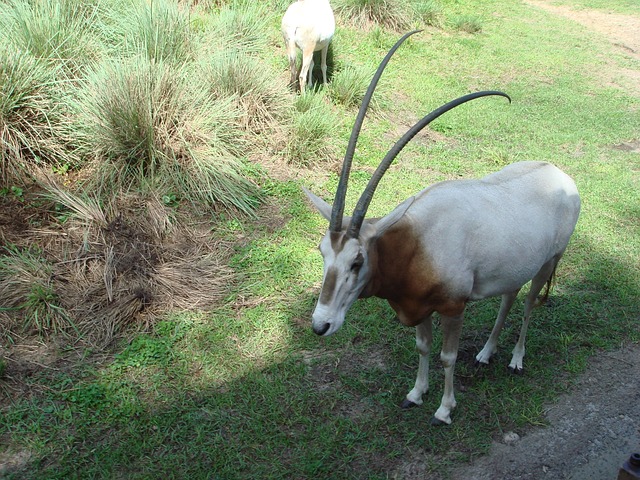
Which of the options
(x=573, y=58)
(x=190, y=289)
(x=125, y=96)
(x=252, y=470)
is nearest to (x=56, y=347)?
(x=190, y=289)

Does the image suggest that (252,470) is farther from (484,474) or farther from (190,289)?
(190,289)

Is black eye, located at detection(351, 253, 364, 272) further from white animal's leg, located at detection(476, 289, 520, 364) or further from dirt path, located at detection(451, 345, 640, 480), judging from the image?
white animal's leg, located at detection(476, 289, 520, 364)

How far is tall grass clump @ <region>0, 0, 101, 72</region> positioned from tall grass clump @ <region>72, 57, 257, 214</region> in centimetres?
37

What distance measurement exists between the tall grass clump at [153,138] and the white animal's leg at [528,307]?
284cm

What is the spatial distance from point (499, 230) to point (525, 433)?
1.41 m

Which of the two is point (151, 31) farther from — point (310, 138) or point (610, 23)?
point (610, 23)

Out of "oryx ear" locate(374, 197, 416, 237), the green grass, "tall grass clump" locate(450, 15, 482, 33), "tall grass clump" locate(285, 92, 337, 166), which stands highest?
"tall grass clump" locate(450, 15, 482, 33)

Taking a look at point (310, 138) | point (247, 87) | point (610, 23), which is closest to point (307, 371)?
point (310, 138)

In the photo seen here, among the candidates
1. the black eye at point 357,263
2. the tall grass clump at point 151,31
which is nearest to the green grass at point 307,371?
the black eye at point 357,263

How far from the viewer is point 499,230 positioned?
12.0ft

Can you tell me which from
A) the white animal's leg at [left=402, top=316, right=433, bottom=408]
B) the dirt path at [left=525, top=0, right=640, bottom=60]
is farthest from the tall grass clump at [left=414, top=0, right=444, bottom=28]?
the white animal's leg at [left=402, top=316, right=433, bottom=408]

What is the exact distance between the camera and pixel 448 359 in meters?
3.87

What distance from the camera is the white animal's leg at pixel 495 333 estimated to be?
4.40 m

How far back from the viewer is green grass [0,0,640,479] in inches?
146
